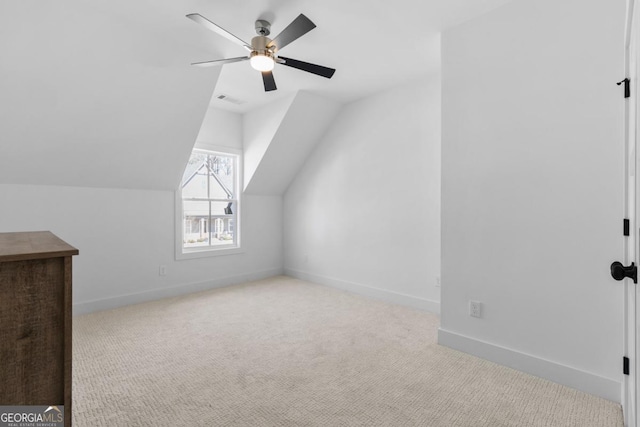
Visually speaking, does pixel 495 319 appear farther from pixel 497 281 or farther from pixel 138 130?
pixel 138 130

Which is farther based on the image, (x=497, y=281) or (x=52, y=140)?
(x=52, y=140)

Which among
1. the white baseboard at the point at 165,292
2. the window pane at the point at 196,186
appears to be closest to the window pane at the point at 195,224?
the window pane at the point at 196,186

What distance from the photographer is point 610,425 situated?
1676mm

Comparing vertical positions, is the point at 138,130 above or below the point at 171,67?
below

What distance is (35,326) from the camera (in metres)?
1.00

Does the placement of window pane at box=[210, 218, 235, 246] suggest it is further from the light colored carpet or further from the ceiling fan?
the ceiling fan

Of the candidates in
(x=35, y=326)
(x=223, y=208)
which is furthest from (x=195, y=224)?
(x=35, y=326)

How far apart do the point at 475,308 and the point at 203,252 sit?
11.2 ft

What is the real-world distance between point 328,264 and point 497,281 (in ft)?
8.56

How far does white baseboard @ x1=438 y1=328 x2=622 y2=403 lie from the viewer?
192 centimetres

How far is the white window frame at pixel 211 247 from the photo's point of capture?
420 centimetres

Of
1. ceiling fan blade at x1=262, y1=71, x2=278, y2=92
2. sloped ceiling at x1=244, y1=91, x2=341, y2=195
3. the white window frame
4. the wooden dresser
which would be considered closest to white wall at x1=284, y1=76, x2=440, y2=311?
sloped ceiling at x1=244, y1=91, x2=341, y2=195

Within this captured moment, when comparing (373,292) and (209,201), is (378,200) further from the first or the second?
(209,201)

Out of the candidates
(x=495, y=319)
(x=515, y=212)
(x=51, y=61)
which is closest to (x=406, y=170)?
(x=515, y=212)
